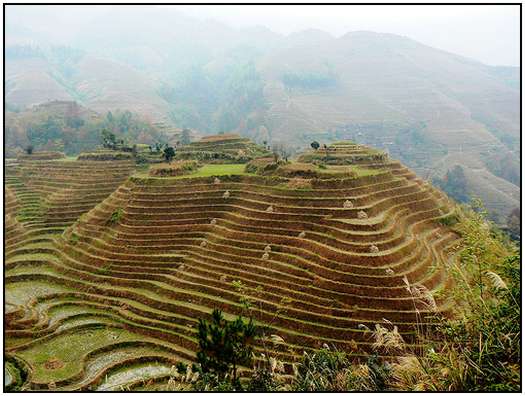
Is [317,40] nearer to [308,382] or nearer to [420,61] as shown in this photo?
[420,61]

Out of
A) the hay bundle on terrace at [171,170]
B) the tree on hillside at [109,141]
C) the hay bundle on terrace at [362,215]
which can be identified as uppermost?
the tree on hillside at [109,141]

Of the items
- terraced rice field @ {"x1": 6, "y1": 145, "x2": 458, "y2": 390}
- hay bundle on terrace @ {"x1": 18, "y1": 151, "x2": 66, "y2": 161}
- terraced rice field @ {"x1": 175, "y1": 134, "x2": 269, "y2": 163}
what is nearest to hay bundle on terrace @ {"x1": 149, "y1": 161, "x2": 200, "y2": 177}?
terraced rice field @ {"x1": 6, "y1": 145, "x2": 458, "y2": 390}

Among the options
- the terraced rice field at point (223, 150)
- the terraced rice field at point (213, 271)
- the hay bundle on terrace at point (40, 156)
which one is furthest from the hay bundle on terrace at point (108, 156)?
the terraced rice field at point (213, 271)

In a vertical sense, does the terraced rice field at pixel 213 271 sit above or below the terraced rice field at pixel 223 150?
below

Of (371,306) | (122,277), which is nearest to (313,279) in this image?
(371,306)

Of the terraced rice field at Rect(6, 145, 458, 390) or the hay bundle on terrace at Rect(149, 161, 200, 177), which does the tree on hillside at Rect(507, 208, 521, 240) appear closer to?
the terraced rice field at Rect(6, 145, 458, 390)

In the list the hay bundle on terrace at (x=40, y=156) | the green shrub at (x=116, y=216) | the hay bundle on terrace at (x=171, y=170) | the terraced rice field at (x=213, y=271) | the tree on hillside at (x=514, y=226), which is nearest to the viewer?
the terraced rice field at (x=213, y=271)

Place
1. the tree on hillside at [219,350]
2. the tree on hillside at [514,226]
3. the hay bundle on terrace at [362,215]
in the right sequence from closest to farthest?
the tree on hillside at [219,350] → the hay bundle on terrace at [362,215] → the tree on hillside at [514,226]

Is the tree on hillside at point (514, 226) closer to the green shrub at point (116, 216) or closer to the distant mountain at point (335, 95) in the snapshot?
the distant mountain at point (335, 95)
